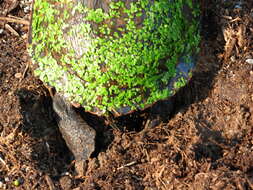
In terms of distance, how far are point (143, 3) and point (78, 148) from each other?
1377mm

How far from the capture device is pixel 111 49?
318 cm

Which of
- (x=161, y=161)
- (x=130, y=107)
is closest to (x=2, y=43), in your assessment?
(x=130, y=107)

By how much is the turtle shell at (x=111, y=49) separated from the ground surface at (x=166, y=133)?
1.56 ft

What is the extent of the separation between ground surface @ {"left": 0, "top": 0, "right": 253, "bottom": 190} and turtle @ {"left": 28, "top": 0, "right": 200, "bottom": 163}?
464 millimetres

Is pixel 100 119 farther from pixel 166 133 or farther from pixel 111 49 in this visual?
pixel 111 49

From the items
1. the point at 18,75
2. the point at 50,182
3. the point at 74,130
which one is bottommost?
the point at 50,182

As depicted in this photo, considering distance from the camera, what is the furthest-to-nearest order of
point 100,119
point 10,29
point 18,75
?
point 10,29, point 18,75, point 100,119

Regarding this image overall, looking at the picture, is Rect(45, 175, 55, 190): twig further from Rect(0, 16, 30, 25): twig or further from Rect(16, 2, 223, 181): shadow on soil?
Rect(0, 16, 30, 25): twig

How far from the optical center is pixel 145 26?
3.22m

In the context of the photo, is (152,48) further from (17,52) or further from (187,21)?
(17,52)

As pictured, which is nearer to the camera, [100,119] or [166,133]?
[166,133]

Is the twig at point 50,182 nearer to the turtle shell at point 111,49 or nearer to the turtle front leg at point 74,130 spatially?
the turtle front leg at point 74,130

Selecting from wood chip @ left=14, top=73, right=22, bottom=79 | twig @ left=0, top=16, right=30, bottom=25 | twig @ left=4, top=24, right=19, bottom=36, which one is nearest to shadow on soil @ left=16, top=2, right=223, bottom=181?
wood chip @ left=14, top=73, right=22, bottom=79

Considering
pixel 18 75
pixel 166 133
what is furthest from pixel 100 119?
pixel 18 75
